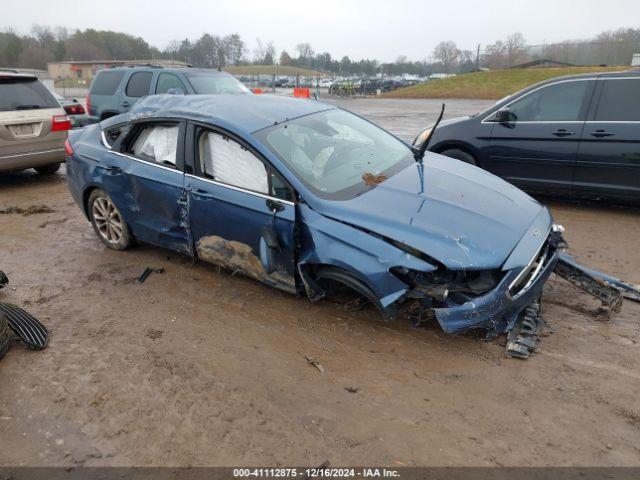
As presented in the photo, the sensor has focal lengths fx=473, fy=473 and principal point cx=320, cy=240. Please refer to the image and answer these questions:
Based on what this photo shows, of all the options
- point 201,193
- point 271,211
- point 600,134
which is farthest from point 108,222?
point 600,134

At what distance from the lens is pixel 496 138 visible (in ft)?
20.5

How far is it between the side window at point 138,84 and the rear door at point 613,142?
25.5 ft

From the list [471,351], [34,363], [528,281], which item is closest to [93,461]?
[34,363]

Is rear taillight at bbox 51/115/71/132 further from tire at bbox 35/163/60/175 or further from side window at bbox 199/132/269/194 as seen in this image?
side window at bbox 199/132/269/194

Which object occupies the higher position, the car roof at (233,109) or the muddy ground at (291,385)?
the car roof at (233,109)

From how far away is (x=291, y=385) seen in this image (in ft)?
9.73

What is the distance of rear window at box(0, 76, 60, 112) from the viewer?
289 inches

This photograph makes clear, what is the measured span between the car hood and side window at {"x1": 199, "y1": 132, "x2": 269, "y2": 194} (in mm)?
638

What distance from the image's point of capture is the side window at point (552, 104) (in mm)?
5789

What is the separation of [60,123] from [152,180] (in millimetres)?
4751

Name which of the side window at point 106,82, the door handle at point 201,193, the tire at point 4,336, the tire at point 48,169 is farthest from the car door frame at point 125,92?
the tire at point 4,336

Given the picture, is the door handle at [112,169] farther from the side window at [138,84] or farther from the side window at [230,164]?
the side window at [138,84]

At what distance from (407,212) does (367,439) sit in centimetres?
149

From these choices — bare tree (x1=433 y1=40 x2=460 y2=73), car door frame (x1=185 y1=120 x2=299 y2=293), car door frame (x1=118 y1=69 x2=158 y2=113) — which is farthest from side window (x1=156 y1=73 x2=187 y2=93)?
bare tree (x1=433 y1=40 x2=460 y2=73)
